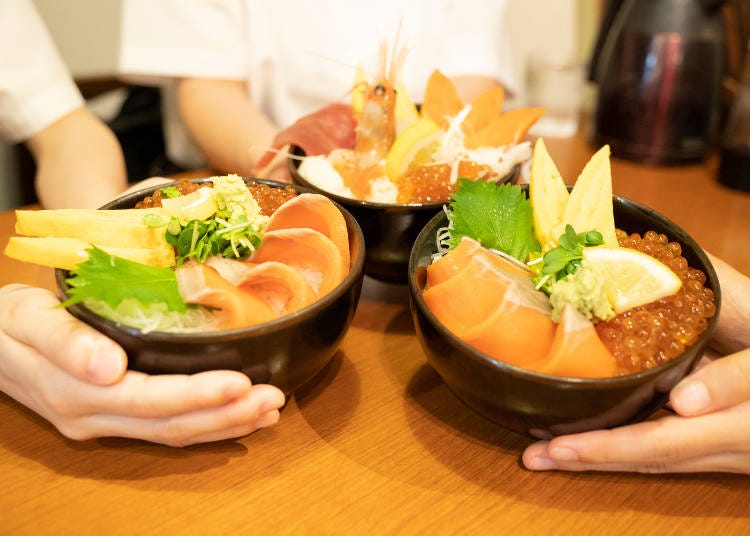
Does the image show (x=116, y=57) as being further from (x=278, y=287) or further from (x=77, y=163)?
(x=278, y=287)

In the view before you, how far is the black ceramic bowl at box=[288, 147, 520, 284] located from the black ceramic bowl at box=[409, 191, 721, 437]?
171 millimetres

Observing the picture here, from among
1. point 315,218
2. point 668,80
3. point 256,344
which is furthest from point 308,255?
point 668,80

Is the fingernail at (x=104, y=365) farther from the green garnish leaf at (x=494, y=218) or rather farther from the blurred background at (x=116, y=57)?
the blurred background at (x=116, y=57)

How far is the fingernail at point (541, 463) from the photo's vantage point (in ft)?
2.33

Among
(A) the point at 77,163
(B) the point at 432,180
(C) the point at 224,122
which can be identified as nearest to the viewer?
(B) the point at 432,180

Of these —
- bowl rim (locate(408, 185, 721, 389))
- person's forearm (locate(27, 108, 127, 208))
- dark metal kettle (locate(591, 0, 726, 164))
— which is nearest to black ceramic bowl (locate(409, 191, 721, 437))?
bowl rim (locate(408, 185, 721, 389))

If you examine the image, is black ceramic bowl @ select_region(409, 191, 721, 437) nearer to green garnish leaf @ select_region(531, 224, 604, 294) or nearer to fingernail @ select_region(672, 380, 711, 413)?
fingernail @ select_region(672, 380, 711, 413)

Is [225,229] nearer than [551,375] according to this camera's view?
No

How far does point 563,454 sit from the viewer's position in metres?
0.68

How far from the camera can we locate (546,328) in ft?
2.29

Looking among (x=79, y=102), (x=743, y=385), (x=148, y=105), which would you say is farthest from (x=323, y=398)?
(x=148, y=105)

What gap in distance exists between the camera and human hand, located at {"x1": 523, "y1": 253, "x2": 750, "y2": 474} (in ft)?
2.21

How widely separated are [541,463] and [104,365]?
18.9 inches

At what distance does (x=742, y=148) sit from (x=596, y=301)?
1.06m
